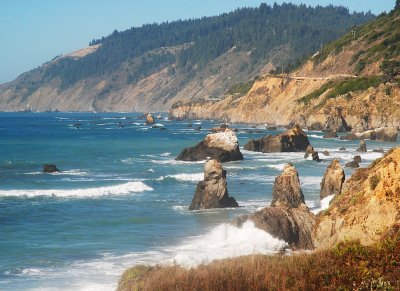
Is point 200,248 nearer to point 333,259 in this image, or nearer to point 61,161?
point 333,259

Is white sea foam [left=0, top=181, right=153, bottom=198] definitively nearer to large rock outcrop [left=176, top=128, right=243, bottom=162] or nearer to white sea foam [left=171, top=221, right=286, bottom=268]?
white sea foam [left=171, top=221, right=286, bottom=268]

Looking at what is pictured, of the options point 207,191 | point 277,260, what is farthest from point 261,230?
point 207,191

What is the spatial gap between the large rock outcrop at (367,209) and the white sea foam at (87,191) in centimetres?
2544

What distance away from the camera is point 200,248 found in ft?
80.8

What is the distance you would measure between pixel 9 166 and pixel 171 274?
51.8 meters

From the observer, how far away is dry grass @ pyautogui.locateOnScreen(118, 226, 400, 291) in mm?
12588

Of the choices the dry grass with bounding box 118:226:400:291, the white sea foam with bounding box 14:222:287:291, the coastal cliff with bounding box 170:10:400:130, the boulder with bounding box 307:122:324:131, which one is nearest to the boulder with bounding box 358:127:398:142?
the coastal cliff with bounding box 170:10:400:130

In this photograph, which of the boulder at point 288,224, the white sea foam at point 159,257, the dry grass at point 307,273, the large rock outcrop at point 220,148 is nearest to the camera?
the dry grass at point 307,273

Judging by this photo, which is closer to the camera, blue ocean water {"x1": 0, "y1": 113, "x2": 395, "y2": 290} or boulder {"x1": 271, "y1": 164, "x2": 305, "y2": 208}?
blue ocean water {"x1": 0, "y1": 113, "x2": 395, "y2": 290}

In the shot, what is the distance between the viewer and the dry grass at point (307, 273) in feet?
41.3

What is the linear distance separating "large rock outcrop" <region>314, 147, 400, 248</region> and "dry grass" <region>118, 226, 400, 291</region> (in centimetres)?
191

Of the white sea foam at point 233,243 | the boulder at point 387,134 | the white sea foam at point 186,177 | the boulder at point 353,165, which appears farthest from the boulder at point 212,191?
the boulder at point 387,134

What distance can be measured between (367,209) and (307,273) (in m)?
5.16

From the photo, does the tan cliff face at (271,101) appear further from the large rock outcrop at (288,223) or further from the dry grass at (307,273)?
the dry grass at (307,273)
